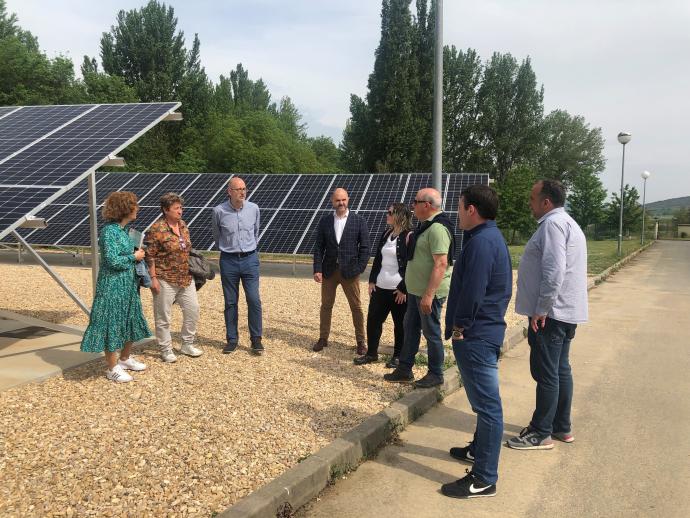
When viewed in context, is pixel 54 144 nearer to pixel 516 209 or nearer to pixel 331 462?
pixel 331 462

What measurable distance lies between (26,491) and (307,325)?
5.03m

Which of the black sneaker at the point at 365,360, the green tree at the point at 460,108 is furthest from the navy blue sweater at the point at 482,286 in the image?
the green tree at the point at 460,108

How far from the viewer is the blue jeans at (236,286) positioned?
6.20m

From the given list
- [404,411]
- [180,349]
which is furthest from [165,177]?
[404,411]

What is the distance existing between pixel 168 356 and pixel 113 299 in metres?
1.00

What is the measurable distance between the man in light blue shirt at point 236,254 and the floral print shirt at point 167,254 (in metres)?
0.46

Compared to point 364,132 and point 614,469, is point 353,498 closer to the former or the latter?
point 614,469

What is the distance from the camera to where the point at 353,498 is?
345cm

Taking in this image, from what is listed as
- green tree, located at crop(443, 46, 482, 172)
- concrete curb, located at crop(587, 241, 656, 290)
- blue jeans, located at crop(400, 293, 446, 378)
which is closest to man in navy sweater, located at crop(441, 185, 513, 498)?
blue jeans, located at crop(400, 293, 446, 378)

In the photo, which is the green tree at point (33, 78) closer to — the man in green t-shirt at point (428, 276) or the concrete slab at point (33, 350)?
the concrete slab at point (33, 350)

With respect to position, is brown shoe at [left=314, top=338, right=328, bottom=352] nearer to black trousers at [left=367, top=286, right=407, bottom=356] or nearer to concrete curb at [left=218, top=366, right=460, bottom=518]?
black trousers at [left=367, top=286, right=407, bottom=356]

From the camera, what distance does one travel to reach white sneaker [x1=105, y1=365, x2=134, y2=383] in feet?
17.0

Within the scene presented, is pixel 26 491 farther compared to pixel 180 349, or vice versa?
pixel 180 349

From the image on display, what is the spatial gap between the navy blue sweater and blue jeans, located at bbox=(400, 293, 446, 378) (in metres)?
1.44
